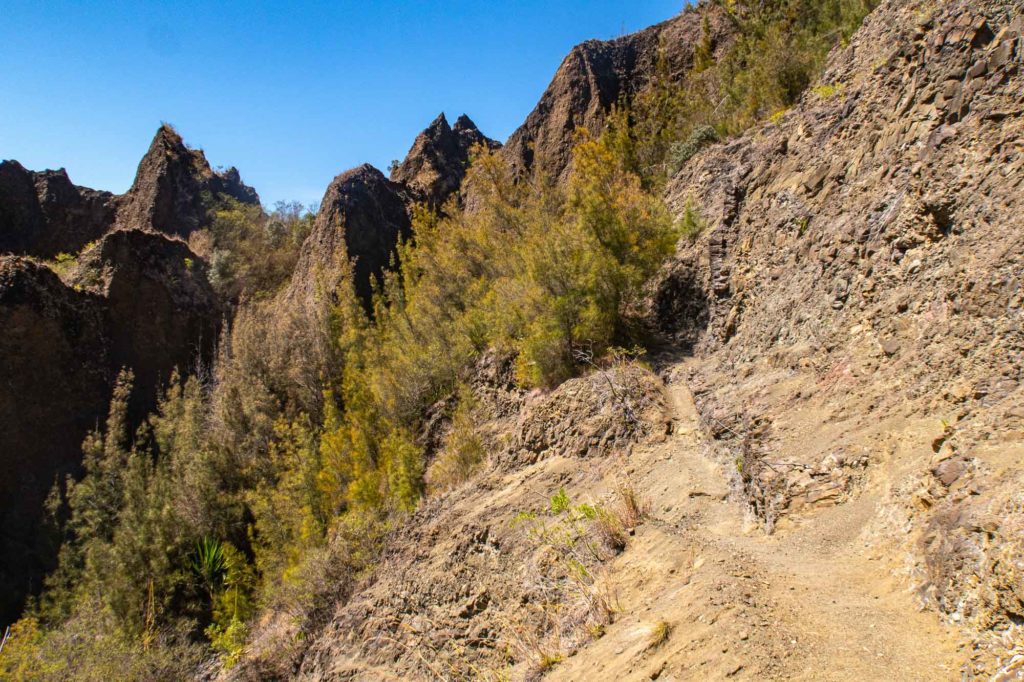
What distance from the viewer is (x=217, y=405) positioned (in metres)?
17.1

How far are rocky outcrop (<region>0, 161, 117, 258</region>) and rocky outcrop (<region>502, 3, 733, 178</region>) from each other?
68.6ft

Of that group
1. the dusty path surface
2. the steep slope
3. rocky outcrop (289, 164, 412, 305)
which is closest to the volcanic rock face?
rocky outcrop (289, 164, 412, 305)

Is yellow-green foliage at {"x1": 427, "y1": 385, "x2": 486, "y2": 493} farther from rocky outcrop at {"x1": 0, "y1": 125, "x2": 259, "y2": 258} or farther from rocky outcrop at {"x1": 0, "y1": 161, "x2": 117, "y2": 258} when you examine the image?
rocky outcrop at {"x1": 0, "y1": 161, "x2": 117, "y2": 258}

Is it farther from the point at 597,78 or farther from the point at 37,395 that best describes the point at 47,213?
the point at 597,78

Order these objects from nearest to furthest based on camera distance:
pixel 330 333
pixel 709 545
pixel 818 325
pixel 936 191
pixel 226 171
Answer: pixel 709 545, pixel 936 191, pixel 818 325, pixel 330 333, pixel 226 171

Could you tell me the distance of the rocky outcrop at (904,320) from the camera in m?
3.19

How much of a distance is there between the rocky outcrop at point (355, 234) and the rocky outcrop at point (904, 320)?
15.1 meters

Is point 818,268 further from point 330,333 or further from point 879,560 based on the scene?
point 330,333

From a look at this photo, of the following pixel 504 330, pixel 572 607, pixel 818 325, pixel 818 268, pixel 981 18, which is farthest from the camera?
pixel 504 330

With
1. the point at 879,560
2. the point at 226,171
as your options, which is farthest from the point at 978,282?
the point at 226,171

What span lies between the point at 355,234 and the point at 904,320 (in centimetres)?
2010

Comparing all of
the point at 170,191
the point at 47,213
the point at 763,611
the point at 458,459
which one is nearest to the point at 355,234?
the point at 170,191

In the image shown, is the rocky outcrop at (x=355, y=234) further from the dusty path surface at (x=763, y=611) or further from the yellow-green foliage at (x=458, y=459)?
the dusty path surface at (x=763, y=611)

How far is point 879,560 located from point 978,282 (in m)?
2.58
